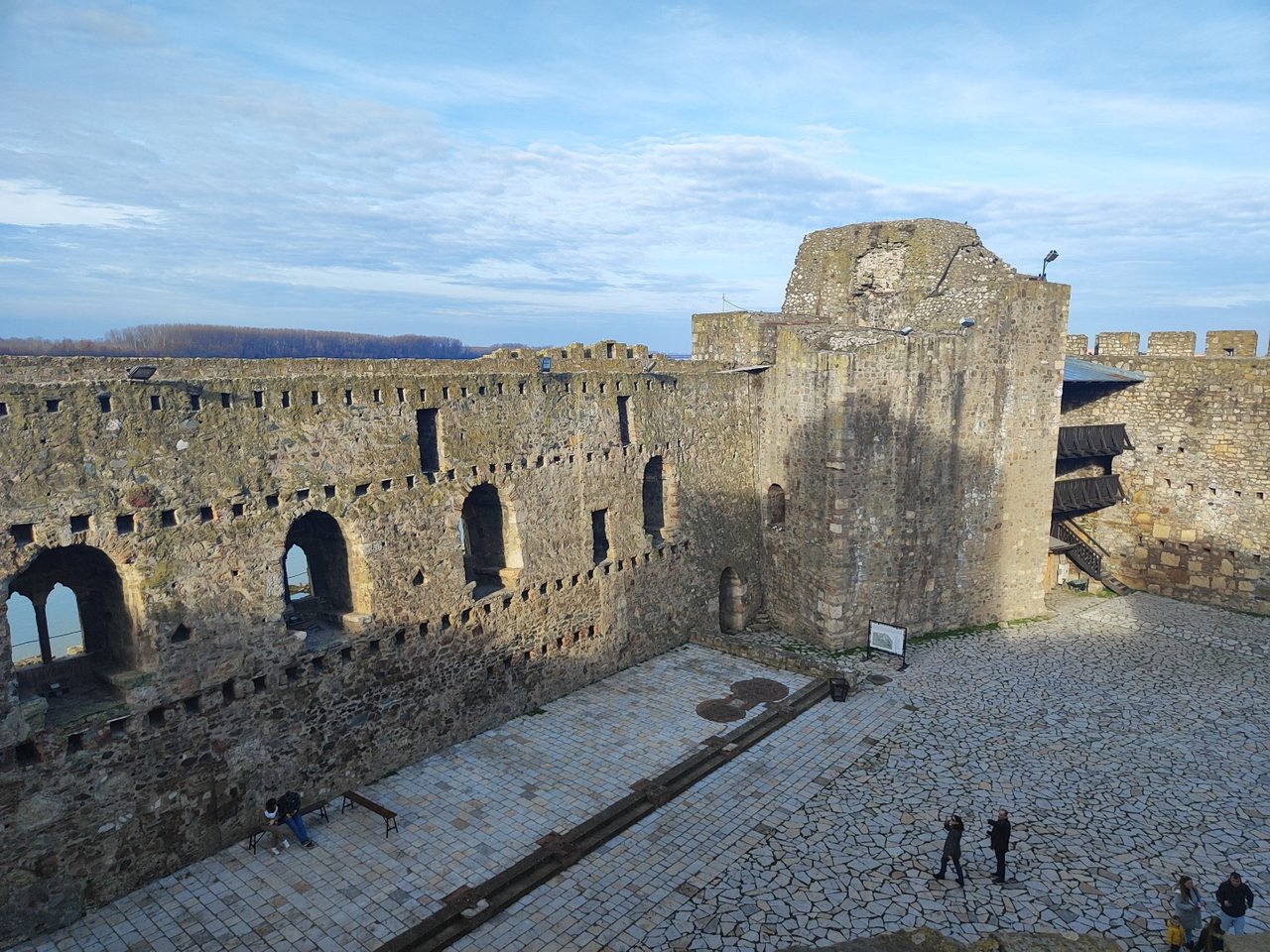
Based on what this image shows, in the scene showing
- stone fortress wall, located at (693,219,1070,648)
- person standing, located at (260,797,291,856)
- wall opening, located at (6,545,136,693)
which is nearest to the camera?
wall opening, located at (6,545,136,693)

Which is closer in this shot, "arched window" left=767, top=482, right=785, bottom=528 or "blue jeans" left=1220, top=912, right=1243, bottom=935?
"blue jeans" left=1220, top=912, right=1243, bottom=935

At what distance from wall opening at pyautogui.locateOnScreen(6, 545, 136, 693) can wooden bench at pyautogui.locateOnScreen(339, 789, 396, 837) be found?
3.66m

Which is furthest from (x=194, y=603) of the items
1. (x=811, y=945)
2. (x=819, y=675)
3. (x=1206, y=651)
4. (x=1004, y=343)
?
(x=1206, y=651)

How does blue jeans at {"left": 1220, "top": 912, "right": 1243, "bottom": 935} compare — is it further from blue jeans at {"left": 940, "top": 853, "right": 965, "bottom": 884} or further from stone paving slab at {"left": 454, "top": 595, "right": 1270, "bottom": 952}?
blue jeans at {"left": 940, "top": 853, "right": 965, "bottom": 884}

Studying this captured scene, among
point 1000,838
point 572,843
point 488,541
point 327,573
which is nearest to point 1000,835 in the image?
point 1000,838

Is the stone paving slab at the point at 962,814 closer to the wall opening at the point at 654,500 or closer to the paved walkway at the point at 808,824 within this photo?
the paved walkway at the point at 808,824

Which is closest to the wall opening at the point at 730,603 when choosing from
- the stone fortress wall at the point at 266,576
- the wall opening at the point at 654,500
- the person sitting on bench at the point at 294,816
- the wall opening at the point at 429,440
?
the wall opening at the point at 654,500

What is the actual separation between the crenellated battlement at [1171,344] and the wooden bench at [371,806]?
2249cm

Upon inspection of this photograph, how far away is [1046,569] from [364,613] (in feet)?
62.0

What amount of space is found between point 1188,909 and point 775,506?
12.1 metres

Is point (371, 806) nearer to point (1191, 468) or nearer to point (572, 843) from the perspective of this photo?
point (572, 843)

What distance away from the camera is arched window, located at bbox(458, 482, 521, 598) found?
1511 centimetres

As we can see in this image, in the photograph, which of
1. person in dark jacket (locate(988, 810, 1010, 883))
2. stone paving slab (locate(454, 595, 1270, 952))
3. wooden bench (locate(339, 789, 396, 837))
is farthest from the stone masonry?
person in dark jacket (locate(988, 810, 1010, 883))

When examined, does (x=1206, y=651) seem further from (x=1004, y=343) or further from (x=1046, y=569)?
(x=1004, y=343)
